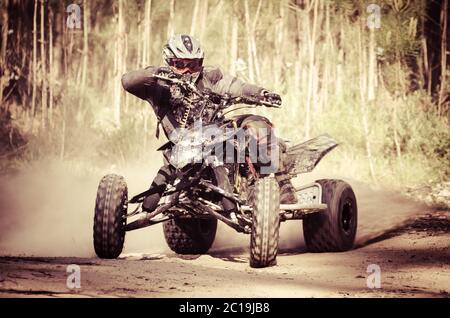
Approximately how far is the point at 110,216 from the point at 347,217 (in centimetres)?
284

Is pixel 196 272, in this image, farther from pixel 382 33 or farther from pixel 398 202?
pixel 382 33

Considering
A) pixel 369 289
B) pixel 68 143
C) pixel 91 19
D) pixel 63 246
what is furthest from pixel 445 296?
pixel 91 19

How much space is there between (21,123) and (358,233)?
28.7ft

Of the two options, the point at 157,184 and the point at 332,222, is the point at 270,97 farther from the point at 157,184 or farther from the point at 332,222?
the point at 332,222

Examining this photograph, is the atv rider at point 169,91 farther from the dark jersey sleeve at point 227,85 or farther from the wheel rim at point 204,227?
the wheel rim at point 204,227

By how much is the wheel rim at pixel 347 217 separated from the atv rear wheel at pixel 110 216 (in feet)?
8.34

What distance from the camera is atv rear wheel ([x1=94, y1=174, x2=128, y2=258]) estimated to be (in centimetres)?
826

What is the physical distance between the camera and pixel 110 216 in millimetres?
8242

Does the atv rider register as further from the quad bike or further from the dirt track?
the dirt track

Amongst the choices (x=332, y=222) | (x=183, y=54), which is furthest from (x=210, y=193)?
(x=332, y=222)

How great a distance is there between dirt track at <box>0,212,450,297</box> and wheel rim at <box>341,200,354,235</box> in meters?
0.27

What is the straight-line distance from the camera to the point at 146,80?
830 centimetres
